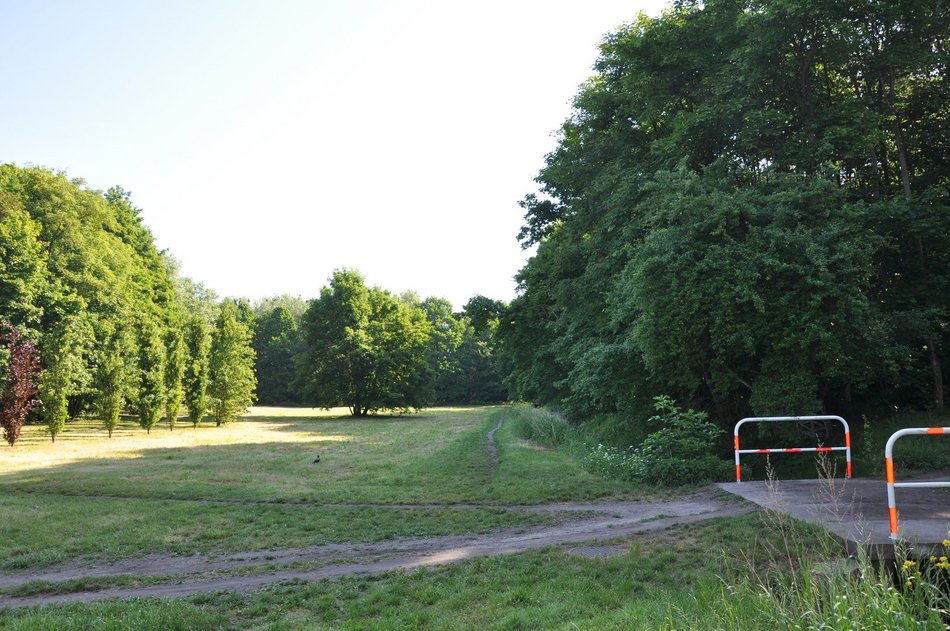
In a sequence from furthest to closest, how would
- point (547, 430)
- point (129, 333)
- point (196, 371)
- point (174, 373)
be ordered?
1. point (196, 371)
2. point (174, 373)
3. point (129, 333)
4. point (547, 430)

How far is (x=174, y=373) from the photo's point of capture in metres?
36.6

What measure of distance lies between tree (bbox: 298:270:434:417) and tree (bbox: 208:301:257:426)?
36.2 feet

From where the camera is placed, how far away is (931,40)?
1638 centimetres

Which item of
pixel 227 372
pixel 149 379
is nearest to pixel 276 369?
pixel 227 372

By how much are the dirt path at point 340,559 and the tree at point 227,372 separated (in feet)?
118

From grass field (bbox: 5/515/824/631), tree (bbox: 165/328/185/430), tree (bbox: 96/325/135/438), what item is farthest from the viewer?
tree (bbox: 165/328/185/430)

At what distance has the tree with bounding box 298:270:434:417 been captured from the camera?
5572 cm

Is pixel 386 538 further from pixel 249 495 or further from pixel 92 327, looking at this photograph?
pixel 92 327

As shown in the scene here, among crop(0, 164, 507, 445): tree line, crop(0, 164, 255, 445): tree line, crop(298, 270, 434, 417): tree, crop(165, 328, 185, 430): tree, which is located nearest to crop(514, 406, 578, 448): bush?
crop(0, 164, 507, 445): tree line

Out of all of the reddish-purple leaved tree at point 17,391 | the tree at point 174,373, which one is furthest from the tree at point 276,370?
the reddish-purple leaved tree at point 17,391

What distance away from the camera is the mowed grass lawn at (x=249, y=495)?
9.24m

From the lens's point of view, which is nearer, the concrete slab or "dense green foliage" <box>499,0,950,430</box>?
the concrete slab

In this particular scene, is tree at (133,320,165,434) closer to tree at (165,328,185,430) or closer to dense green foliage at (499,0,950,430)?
tree at (165,328,185,430)

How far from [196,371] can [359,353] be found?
17330 millimetres
